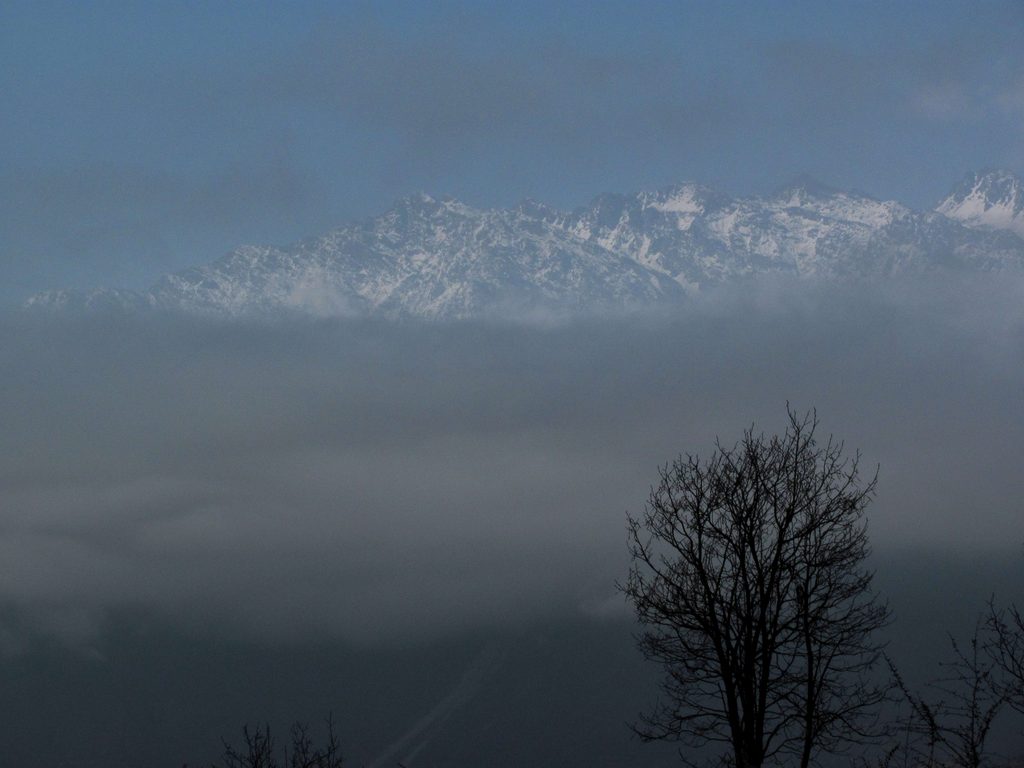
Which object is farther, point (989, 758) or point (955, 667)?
point (955, 667)

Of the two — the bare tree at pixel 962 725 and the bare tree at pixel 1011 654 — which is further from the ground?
the bare tree at pixel 1011 654

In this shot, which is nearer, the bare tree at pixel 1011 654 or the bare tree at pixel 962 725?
the bare tree at pixel 962 725

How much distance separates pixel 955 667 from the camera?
20.5 metres

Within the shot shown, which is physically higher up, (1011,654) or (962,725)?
(1011,654)

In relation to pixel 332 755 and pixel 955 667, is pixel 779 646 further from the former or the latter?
pixel 332 755

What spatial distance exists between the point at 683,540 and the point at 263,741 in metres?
12.6

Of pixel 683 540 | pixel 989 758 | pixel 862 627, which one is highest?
pixel 683 540

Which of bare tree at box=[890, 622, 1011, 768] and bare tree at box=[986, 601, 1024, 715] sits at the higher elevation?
bare tree at box=[986, 601, 1024, 715]

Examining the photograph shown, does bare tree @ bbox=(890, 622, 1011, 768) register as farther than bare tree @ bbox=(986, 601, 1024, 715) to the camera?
No

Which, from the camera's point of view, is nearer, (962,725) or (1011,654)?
(962,725)

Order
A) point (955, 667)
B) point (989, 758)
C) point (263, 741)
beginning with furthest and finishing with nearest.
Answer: point (263, 741) < point (955, 667) < point (989, 758)

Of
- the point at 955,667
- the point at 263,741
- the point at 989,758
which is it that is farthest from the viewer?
the point at 263,741

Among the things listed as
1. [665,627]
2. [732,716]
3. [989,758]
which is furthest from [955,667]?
[665,627]

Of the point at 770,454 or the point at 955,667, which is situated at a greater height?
the point at 770,454
